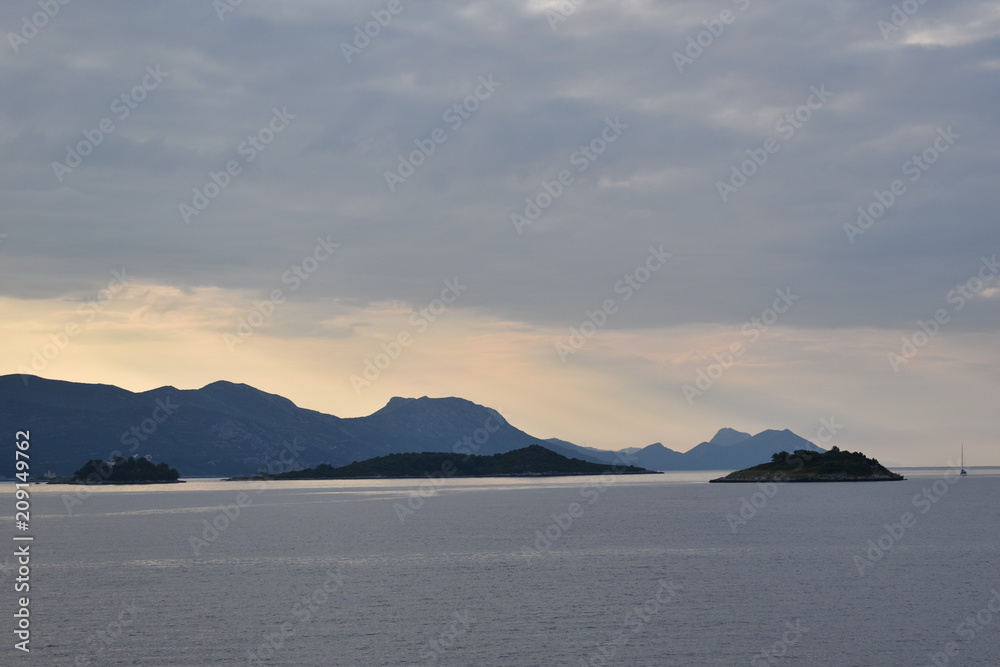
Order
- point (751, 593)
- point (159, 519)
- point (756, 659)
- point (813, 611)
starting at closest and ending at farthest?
point (756, 659) < point (813, 611) < point (751, 593) < point (159, 519)

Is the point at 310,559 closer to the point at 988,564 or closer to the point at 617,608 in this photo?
the point at 617,608

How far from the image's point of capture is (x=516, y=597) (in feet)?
243

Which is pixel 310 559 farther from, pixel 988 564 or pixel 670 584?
pixel 988 564

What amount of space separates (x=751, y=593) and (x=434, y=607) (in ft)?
89.7

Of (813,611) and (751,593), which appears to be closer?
(813,611)

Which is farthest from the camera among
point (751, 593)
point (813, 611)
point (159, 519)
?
point (159, 519)

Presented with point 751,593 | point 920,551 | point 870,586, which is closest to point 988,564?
point 920,551

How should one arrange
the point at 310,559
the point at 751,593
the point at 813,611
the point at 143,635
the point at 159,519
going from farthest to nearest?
the point at 159,519 < the point at 310,559 < the point at 751,593 < the point at 813,611 < the point at 143,635

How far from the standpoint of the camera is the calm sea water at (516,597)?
2192 inches

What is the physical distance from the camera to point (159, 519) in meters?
170

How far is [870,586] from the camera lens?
79312mm

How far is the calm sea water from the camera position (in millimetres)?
55688

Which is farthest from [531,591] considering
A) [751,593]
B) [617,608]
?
[751,593]

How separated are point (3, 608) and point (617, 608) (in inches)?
1842
